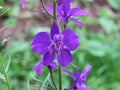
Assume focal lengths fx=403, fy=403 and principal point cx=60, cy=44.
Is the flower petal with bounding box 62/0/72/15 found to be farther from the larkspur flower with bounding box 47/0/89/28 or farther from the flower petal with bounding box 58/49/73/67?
the flower petal with bounding box 58/49/73/67

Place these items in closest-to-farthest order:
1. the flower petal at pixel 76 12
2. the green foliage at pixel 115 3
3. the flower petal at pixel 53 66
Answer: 1. the flower petal at pixel 76 12
2. the flower petal at pixel 53 66
3. the green foliage at pixel 115 3

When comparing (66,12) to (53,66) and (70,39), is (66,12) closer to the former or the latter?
(70,39)

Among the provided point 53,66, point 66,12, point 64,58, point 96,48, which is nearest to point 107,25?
point 96,48

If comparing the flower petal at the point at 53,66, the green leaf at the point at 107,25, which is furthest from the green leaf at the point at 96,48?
the flower petal at the point at 53,66

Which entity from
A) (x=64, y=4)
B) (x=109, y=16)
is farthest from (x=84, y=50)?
(x=64, y=4)

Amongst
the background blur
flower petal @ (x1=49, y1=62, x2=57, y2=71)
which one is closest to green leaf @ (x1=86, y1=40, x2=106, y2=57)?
the background blur

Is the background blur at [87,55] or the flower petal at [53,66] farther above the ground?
the flower petal at [53,66]

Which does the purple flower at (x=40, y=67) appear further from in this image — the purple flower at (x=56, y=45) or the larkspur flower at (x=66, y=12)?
the larkspur flower at (x=66, y=12)
